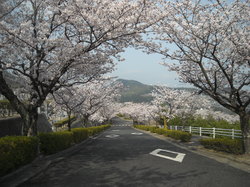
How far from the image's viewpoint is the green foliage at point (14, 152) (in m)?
6.18

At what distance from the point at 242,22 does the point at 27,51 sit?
9.00 m

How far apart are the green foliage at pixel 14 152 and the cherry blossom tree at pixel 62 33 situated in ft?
7.18

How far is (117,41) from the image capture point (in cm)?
988

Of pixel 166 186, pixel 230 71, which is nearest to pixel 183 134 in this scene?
pixel 230 71

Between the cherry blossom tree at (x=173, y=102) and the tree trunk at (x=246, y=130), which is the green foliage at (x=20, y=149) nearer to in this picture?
the tree trunk at (x=246, y=130)

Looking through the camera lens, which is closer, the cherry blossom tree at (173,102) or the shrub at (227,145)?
the shrub at (227,145)

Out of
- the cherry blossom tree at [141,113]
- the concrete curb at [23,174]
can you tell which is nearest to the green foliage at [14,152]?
the concrete curb at [23,174]

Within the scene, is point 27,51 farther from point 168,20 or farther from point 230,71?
point 230,71

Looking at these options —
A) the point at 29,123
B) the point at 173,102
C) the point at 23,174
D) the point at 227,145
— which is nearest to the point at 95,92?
the point at 173,102

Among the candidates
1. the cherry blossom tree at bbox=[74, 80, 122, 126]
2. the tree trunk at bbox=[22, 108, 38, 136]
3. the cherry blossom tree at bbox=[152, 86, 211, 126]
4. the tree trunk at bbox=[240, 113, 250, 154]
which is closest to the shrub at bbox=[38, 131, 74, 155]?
the tree trunk at bbox=[22, 108, 38, 136]

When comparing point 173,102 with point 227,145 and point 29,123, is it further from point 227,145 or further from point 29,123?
point 29,123

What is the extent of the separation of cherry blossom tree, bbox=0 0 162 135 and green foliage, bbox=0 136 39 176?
2.19 meters

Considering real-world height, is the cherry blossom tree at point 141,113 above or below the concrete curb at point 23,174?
above

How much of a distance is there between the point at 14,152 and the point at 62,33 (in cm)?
586
